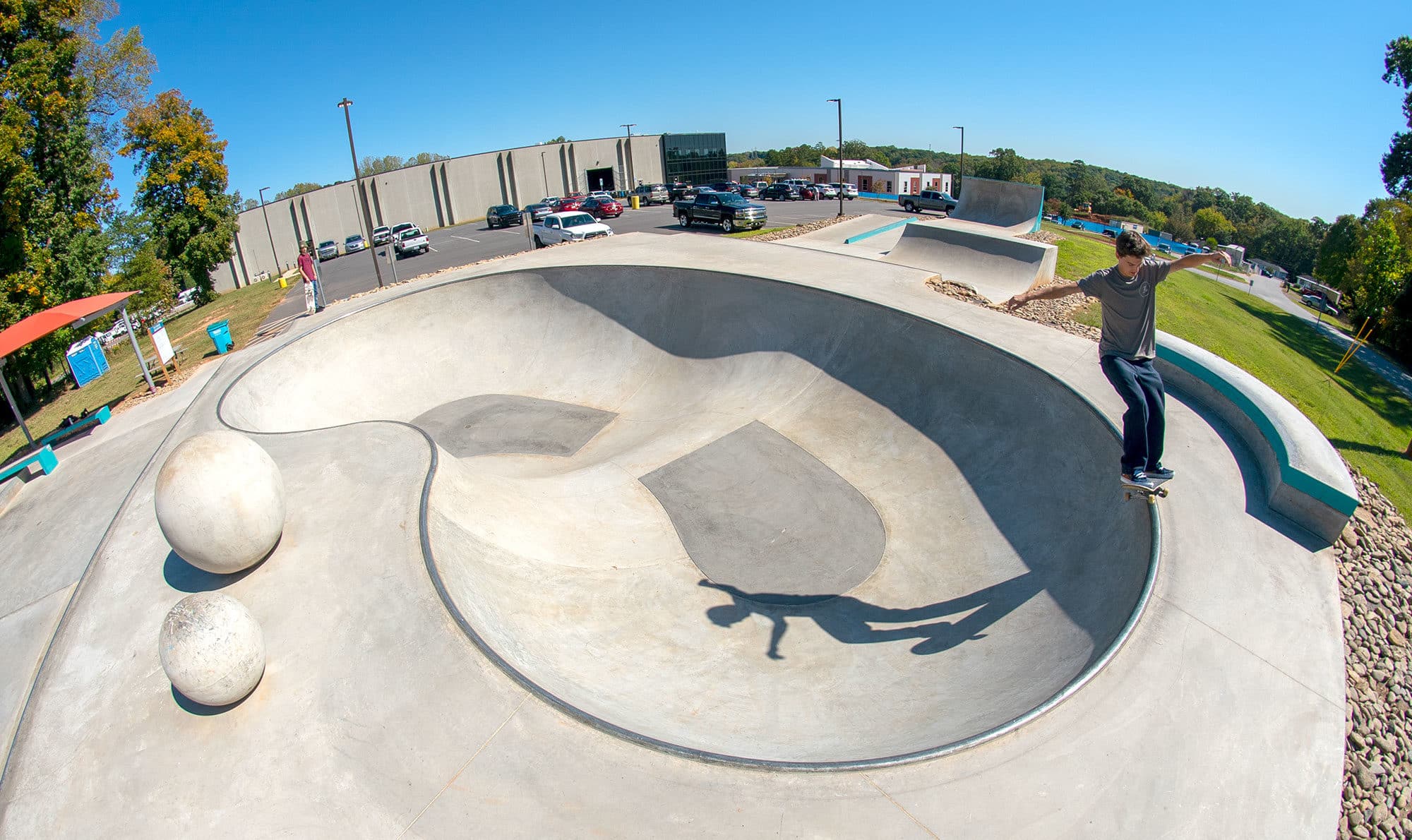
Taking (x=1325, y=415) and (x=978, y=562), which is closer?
(x=978, y=562)

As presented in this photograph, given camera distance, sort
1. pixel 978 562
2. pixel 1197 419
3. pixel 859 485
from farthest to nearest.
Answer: pixel 859 485, pixel 1197 419, pixel 978 562

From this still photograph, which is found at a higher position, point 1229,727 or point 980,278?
point 980,278

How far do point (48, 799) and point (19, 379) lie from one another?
2214cm

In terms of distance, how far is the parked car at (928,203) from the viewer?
3647 cm

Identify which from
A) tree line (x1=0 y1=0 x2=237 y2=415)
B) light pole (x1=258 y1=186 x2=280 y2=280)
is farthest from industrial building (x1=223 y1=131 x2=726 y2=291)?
tree line (x1=0 y1=0 x2=237 y2=415)

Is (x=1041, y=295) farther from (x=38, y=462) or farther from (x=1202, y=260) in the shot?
(x=38, y=462)

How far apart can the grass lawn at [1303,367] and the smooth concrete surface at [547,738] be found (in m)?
6.91

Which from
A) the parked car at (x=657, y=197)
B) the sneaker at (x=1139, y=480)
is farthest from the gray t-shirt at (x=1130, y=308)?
the parked car at (x=657, y=197)

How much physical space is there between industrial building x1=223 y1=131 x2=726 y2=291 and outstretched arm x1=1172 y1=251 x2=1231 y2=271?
158ft

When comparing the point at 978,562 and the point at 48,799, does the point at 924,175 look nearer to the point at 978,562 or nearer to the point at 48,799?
the point at 978,562

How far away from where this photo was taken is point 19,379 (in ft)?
59.1

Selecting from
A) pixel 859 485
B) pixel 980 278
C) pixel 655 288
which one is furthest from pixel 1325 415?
pixel 655 288

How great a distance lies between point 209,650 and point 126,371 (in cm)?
2150

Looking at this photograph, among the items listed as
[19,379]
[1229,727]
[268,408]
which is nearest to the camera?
[1229,727]
